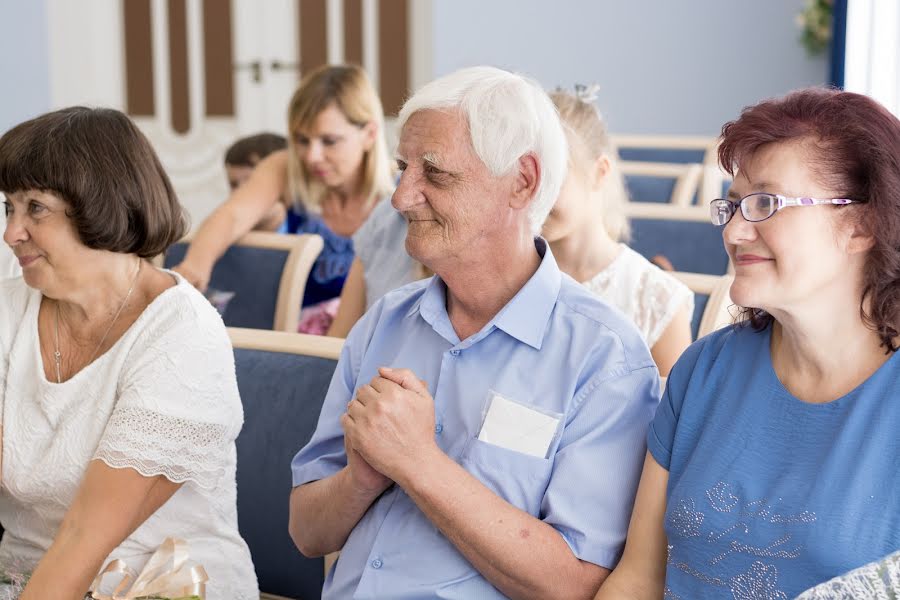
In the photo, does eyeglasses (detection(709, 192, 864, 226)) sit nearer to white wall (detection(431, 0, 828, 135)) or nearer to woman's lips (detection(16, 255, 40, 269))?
woman's lips (detection(16, 255, 40, 269))

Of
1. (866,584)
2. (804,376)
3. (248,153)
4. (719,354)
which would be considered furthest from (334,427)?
(248,153)

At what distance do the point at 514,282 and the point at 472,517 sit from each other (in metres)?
0.37

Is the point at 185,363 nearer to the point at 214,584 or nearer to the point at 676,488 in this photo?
the point at 214,584

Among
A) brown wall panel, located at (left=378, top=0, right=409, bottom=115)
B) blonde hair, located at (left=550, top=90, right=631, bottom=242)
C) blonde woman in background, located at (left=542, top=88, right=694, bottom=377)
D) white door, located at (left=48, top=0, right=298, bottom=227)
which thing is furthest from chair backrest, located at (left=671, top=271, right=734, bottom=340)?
white door, located at (left=48, top=0, right=298, bottom=227)

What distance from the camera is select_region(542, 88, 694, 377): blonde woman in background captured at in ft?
7.43

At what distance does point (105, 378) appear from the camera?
68.4 inches

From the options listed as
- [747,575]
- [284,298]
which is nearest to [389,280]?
[284,298]

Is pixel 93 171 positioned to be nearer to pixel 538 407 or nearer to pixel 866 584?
pixel 538 407

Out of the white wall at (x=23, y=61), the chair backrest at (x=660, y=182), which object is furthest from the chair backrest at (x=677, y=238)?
the white wall at (x=23, y=61)

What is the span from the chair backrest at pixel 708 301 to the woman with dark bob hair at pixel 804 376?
0.88 m

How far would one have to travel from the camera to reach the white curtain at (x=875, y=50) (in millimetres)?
3420

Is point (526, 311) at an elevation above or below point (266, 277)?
above

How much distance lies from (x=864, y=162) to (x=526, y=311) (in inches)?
19.9

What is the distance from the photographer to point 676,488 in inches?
54.2
